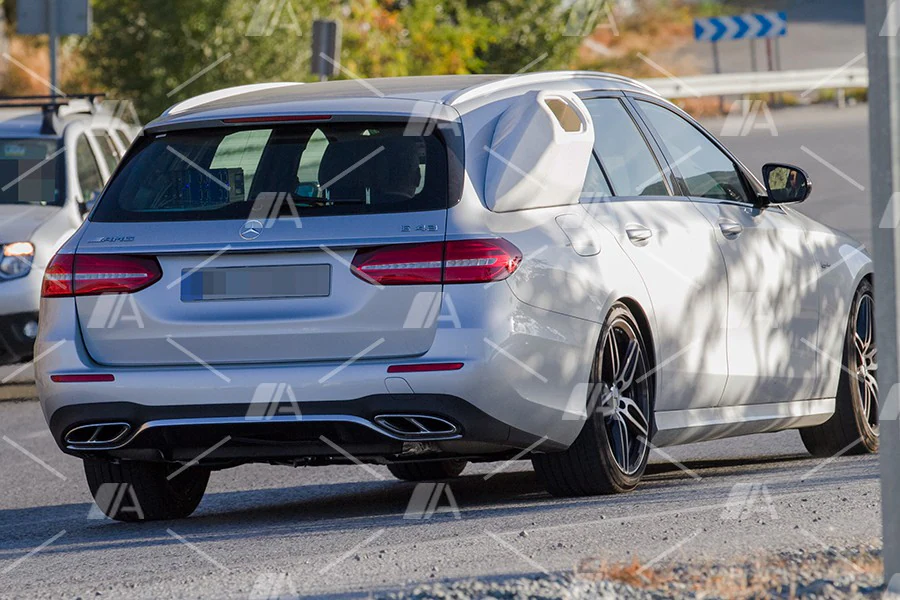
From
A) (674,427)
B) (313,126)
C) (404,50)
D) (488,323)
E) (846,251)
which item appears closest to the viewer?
(488,323)

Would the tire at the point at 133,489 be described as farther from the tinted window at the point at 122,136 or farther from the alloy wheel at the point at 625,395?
the tinted window at the point at 122,136

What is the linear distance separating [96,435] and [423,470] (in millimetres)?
2173

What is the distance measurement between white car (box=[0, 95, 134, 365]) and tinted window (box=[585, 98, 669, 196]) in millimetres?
6083

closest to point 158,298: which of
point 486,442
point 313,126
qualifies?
point 313,126

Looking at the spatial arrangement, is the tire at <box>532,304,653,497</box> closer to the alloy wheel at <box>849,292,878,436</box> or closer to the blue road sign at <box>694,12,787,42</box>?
the alloy wheel at <box>849,292,878,436</box>

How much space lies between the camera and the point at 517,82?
23.5ft

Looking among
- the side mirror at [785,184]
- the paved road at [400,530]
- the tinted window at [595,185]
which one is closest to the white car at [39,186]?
the paved road at [400,530]

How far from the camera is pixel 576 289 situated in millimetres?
6477

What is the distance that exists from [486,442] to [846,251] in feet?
9.73

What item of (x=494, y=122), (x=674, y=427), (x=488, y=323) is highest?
(x=494, y=122)

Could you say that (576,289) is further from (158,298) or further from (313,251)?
(158,298)

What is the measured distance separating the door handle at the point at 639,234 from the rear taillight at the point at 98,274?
184 cm

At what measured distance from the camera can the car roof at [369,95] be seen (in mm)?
6633

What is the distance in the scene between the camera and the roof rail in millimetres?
6742
